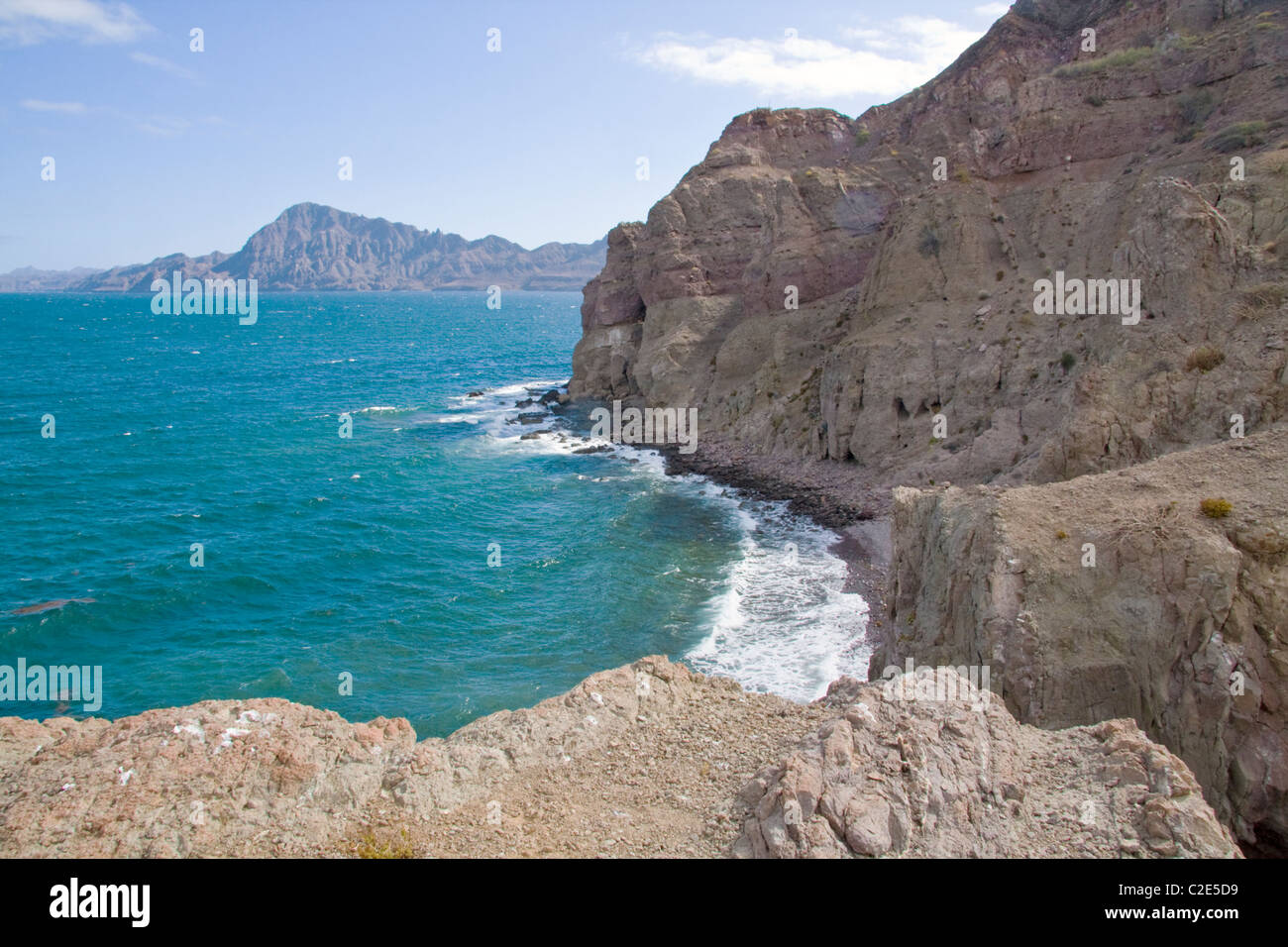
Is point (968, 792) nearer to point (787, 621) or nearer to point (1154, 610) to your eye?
point (1154, 610)

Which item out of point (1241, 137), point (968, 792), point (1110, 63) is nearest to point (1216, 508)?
point (968, 792)

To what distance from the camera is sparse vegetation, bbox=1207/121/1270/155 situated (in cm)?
3469

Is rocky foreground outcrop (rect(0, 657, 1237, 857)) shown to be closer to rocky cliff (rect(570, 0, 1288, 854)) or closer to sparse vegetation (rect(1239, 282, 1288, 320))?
rocky cliff (rect(570, 0, 1288, 854))

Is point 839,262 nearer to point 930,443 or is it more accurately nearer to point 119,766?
point 930,443

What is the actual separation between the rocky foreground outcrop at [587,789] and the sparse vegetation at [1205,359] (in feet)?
65.9

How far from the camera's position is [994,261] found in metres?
46.1

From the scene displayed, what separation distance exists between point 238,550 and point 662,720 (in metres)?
34.0

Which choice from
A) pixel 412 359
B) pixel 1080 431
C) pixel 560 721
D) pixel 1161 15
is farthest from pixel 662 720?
pixel 412 359

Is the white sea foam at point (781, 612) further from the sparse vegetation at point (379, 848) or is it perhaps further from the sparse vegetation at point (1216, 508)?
the sparse vegetation at point (379, 848)

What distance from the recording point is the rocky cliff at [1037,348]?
15.4 m

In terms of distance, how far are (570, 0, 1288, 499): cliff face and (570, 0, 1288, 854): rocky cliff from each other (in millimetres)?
160

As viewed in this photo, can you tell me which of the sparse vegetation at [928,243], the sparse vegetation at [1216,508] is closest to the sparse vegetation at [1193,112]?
the sparse vegetation at [928,243]

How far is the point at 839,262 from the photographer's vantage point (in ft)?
190

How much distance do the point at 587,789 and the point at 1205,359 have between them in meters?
24.9
